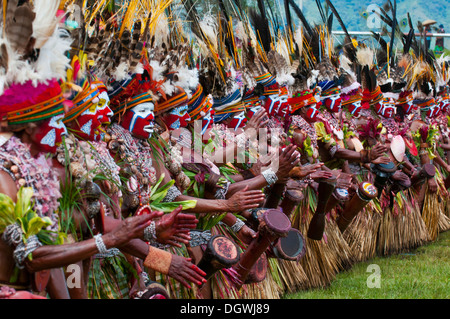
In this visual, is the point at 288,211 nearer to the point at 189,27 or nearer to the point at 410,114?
the point at 189,27

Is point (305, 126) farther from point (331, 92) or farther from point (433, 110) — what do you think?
point (433, 110)

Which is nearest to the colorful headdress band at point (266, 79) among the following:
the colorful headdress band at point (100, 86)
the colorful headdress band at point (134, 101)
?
the colorful headdress band at point (134, 101)

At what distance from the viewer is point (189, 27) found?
15.6ft

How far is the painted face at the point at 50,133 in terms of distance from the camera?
243cm

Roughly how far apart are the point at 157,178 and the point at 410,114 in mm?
6278

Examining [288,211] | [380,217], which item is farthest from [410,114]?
[288,211]

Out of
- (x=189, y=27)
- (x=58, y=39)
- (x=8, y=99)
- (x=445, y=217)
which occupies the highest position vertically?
(x=58, y=39)

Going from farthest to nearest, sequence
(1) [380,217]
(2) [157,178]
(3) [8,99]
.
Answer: (1) [380,217] < (2) [157,178] < (3) [8,99]

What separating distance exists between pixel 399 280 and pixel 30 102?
4456 mm

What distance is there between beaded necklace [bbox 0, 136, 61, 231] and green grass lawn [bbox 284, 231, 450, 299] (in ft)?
10.3

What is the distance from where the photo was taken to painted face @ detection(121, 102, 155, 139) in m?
3.36

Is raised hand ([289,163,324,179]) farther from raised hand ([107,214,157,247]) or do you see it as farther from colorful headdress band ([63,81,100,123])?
raised hand ([107,214,157,247])

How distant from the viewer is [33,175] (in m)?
2.39

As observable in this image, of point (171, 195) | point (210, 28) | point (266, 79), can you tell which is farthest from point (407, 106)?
point (171, 195)
